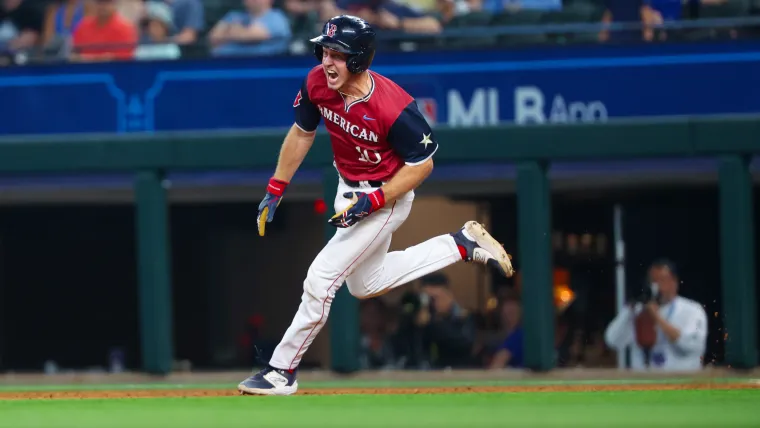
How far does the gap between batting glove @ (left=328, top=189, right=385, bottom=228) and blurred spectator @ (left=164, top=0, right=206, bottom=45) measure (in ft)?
17.5

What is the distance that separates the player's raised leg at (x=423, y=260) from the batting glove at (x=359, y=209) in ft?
1.29

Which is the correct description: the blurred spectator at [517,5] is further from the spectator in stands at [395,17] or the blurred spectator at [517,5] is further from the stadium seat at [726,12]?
the stadium seat at [726,12]

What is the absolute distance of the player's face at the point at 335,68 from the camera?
6.52 m

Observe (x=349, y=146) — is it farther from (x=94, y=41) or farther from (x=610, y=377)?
(x=94, y=41)

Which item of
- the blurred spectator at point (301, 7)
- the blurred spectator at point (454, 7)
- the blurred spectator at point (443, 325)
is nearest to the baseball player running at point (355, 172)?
the blurred spectator at point (443, 325)

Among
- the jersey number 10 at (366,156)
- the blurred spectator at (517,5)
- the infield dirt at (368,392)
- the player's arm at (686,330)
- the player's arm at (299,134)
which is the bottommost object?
the infield dirt at (368,392)

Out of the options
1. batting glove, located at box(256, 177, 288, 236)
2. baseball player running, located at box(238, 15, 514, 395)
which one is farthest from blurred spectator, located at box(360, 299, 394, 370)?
batting glove, located at box(256, 177, 288, 236)

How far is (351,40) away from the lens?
6.48 m

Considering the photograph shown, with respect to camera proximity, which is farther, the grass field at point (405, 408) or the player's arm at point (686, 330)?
the player's arm at point (686, 330)

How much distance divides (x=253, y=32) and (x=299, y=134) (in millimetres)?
4645

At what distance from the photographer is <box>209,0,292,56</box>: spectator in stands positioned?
36.9ft

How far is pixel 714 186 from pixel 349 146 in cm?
526

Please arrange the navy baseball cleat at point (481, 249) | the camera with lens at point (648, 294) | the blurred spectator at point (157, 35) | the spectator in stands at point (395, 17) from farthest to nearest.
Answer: the blurred spectator at point (157, 35) → the spectator in stands at point (395, 17) → the camera with lens at point (648, 294) → the navy baseball cleat at point (481, 249)

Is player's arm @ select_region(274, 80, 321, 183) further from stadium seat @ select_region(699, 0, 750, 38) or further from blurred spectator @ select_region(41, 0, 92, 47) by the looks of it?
blurred spectator @ select_region(41, 0, 92, 47)
